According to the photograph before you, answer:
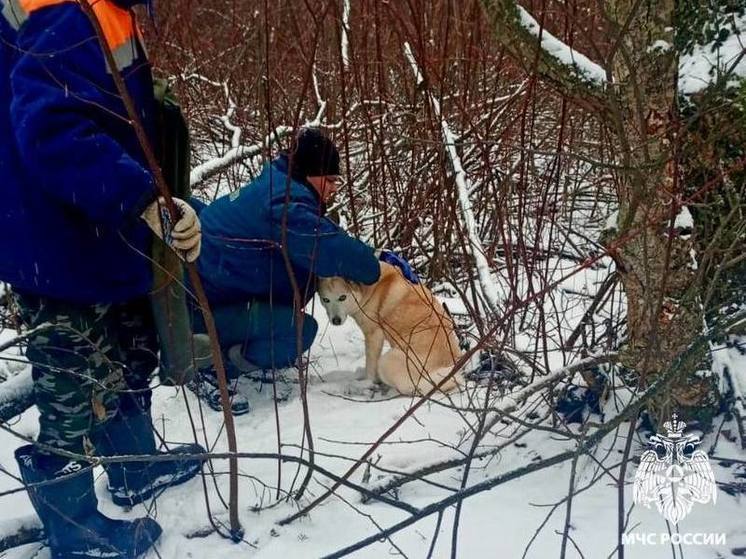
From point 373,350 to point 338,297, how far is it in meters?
0.28

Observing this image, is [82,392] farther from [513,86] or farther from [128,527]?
[513,86]

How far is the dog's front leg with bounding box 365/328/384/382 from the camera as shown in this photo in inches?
120

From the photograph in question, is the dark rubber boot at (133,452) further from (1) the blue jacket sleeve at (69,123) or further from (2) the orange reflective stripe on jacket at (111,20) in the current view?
(2) the orange reflective stripe on jacket at (111,20)

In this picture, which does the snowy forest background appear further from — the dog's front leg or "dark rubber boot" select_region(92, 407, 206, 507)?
the dog's front leg

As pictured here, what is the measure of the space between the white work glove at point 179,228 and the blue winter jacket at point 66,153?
0.11 ft

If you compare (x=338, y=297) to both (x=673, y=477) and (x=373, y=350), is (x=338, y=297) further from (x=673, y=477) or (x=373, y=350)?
(x=673, y=477)

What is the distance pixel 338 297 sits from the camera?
306 centimetres

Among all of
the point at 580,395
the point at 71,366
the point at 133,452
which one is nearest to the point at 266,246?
the point at 133,452

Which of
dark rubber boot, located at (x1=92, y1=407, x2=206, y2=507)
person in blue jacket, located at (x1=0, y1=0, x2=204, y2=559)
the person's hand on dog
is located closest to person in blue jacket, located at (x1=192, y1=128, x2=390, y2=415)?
the person's hand on dog

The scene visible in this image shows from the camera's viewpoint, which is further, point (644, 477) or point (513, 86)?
point (513, 86)

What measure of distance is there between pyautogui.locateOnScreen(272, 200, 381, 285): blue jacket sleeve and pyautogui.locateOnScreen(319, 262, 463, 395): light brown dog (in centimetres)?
9

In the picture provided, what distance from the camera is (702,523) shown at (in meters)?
1.72

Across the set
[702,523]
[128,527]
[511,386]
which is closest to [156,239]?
[128,527]

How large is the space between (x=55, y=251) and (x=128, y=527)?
82 centimetres
